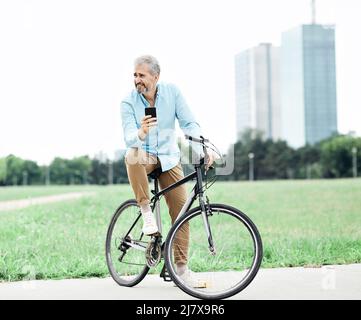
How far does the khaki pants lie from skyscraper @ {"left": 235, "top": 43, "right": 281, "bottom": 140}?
80.6m

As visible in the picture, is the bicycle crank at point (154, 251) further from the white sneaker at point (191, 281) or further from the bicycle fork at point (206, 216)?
the bicycle fork at point (206, 216)

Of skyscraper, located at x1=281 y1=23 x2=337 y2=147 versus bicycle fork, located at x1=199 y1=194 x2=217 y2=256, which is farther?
skyscraper, located at x1=281 y1=23 x2=337 y2=147

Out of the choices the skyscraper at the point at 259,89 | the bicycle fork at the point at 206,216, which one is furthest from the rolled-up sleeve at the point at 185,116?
the skyscraper at the point at 259,89

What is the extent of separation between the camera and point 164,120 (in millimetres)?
3635

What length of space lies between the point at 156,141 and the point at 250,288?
0.90m

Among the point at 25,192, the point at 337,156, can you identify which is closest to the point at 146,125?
the point at 25,192

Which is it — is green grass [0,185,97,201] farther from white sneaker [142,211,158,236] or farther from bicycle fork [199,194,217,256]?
bicycle fork [199,194,217,256]

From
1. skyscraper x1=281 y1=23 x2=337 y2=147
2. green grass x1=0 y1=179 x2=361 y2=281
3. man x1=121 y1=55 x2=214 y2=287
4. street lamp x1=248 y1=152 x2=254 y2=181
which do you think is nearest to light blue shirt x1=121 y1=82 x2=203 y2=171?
man x1=121 y1=55 x2=214 y2=287

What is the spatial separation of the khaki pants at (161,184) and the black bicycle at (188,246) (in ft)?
0.09

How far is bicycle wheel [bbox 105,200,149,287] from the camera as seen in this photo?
3826mm

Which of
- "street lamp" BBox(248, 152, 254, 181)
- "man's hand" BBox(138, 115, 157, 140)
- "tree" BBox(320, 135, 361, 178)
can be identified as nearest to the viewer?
"man's hand" BBox(138, 115, 157, 140)

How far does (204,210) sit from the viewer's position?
3.34 m
